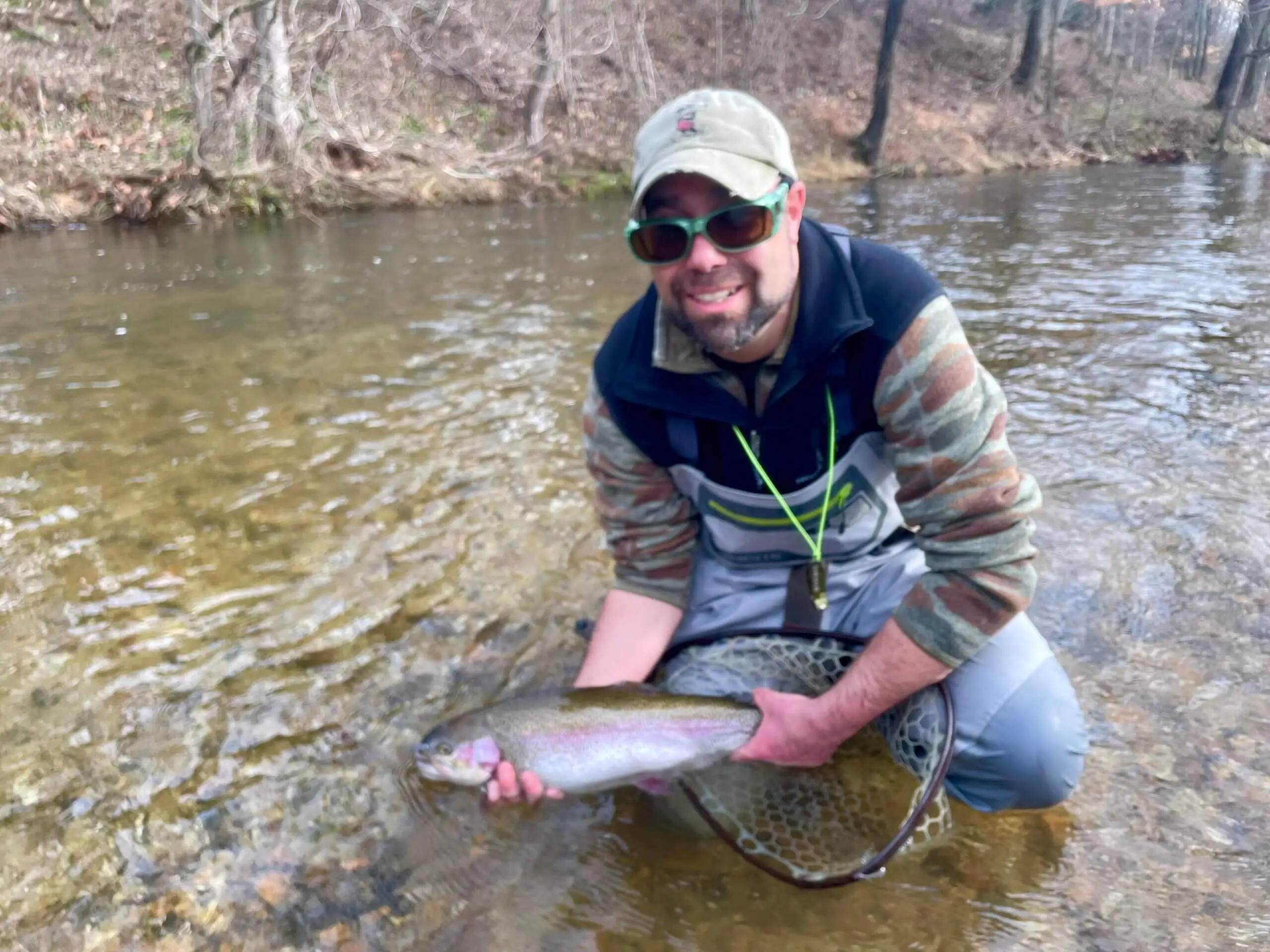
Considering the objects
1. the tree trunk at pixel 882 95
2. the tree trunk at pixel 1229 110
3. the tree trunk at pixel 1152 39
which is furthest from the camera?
the tree trunk at pixel 1152 39

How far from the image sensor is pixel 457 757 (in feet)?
8.06

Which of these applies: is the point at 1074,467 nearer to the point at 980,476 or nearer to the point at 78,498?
the point at 980,476

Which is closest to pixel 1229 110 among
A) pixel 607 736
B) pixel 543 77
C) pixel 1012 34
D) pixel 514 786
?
pixel 1012 34

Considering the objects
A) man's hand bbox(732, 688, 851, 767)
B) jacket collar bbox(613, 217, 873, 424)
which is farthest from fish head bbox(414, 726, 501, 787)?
jacket collar bbox(613, 217, 873, 424)

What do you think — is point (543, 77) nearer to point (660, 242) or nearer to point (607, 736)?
point (660, 242)

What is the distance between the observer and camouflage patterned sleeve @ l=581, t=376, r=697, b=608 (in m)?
2.68

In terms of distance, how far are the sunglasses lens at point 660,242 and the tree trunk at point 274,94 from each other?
14.0m

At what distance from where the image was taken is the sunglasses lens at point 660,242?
2236 millimetres

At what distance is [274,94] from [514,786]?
1448cm

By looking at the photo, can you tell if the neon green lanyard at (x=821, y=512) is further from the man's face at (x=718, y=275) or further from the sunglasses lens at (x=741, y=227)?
the sunglasses lens at (x=741, y=227)

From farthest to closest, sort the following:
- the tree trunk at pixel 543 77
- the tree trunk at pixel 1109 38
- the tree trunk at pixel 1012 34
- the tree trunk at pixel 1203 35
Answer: the tree trunk at pixel 1203 35 → the tree trunk at pixel 1109 38 → the tree trunk at pixel 1012 34 → the tree trunk at pixel 543 77

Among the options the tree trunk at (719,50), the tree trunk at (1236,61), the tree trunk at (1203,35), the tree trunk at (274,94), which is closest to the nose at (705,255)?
the tree trunk at (274,94)

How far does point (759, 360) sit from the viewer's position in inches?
97.0

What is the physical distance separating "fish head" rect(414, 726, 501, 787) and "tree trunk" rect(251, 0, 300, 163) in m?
14.2
